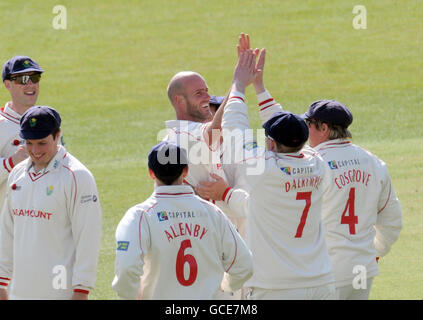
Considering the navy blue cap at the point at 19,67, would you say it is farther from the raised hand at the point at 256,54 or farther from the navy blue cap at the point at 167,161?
the navy blue cap at the point at 167,161

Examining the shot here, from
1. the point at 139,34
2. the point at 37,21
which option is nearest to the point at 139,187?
the point at 139,34

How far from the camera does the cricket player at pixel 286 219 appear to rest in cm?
553

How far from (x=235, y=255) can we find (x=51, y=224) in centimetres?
134

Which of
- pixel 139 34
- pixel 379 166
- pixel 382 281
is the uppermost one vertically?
pixel 139 34

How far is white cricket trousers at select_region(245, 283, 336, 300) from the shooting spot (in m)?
5.59

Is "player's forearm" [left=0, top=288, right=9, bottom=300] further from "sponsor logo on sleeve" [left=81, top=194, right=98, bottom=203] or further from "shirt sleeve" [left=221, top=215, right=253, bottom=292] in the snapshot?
"shirt sleeve" [left=221, top=215, right=253, bottom=292]

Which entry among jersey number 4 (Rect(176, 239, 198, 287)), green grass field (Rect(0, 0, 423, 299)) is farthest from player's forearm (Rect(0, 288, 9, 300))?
green grass field (Rect(0, 0, 423, 299))

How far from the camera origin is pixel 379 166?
20.8ft

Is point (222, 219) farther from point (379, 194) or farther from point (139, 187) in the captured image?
point (139, 187)

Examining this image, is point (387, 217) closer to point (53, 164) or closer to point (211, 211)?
point (211, 211)

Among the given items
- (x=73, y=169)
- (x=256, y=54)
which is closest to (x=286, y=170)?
(x=256, y=54)

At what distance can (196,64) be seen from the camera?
21.6 m

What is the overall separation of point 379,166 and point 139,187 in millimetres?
7455

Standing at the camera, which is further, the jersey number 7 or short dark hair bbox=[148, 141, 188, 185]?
the jersey number 7
